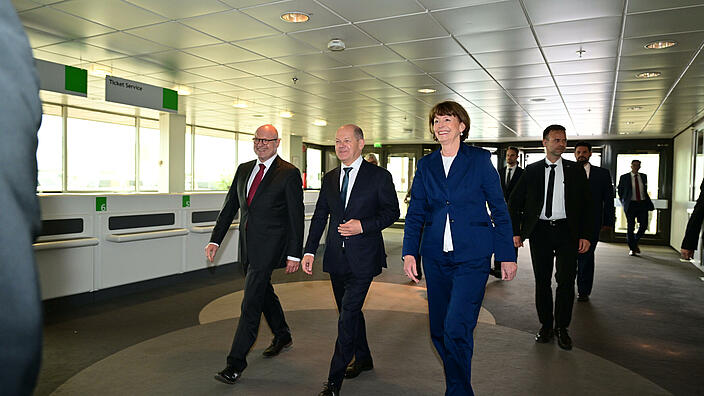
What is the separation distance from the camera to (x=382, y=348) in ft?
13.0

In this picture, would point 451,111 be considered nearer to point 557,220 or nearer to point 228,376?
point 557,220

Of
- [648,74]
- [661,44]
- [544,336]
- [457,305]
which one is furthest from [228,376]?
[648,74]

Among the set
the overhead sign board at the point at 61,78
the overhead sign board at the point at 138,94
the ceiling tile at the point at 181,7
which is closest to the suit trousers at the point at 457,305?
the ceiling tile at the point at 181,7

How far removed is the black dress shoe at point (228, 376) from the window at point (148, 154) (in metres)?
11.9

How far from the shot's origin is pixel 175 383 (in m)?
3.19

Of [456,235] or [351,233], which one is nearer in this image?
[456,235]

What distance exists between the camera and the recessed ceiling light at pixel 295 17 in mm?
4891

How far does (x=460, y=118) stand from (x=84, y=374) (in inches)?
→ 121

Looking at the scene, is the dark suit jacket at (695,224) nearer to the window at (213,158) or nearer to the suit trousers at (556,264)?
the suit trousers at (556,264)

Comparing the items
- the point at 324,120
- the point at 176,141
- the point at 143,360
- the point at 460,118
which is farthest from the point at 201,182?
the point at 460,118

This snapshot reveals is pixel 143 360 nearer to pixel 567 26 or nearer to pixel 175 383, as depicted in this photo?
pixel 175 383

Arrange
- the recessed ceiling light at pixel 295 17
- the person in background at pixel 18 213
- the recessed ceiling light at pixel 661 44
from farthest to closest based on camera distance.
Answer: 1. the recessed ceiling light at pixel 661 44
2. the recessed ceiling light at pixel 295 17
3. the person in background at pixel 18 213

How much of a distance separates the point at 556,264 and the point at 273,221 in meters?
2.49

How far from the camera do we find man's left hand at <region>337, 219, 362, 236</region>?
296 cm
